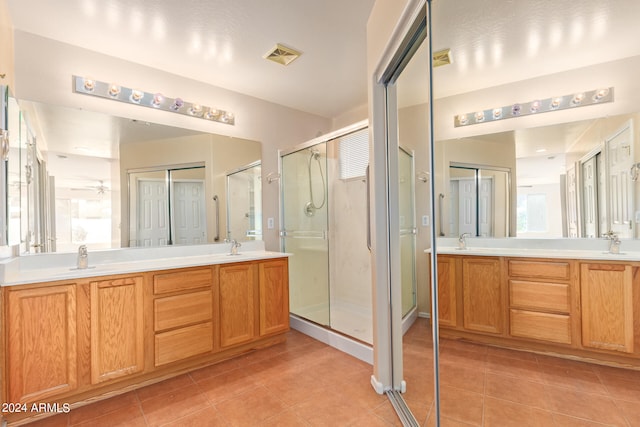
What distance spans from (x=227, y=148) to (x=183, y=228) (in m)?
0.91

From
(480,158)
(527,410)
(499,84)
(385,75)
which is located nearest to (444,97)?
(499,84)

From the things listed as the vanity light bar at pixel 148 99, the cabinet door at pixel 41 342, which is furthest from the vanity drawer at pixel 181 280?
the vanity light bar at pixel 148 99

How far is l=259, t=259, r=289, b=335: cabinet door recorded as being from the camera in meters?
2.71

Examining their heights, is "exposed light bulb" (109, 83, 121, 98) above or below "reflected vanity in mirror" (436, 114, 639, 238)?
above

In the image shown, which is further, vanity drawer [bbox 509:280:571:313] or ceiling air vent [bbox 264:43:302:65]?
ceiling air vent [bbox 264:43:302:65]

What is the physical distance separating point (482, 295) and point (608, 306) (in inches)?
16.6

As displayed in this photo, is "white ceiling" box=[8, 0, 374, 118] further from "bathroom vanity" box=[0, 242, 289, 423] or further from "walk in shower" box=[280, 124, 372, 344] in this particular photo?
"bathroom vanity" box=[0, 242, 289, 423]

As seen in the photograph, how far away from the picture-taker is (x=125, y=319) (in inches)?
78.9

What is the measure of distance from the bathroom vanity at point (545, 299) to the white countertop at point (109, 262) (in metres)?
1.77

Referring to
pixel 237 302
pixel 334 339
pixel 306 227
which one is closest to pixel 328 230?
pixel 306 227

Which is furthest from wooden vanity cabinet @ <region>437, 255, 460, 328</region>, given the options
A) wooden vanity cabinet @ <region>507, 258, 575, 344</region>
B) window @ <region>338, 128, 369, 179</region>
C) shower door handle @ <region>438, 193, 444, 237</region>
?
window @ <region>338, 128, 369, 179</region>

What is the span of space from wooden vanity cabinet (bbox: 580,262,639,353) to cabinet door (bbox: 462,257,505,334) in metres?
0.27

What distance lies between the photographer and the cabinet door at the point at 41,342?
1.65 meters

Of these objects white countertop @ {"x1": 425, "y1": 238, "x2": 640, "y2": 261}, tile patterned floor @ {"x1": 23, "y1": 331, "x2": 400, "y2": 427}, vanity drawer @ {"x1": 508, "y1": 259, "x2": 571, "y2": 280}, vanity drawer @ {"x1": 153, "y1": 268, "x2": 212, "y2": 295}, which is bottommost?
tile patterned floor @ {"x1": 23, "y1": 331, "x2": 400, "y2": 427}
